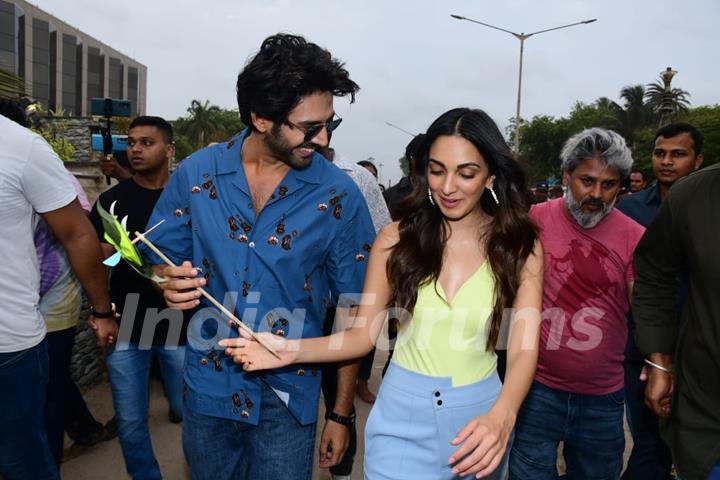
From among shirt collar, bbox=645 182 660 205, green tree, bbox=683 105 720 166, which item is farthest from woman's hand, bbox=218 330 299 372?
green tree, bbox=683 105 720 166

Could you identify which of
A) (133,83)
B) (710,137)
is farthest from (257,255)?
(133,83)

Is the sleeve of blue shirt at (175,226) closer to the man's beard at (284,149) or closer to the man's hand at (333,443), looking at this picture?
the man's beard at (284,149)

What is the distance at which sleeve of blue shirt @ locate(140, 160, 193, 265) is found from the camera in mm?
2381

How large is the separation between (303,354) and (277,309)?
0.64 ft

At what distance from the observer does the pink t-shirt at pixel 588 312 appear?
2.99 metres

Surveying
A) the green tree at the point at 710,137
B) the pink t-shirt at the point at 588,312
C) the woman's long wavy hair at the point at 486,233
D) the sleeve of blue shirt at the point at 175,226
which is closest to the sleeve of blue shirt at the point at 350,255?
the woman's long wavy hair at the point at 486,233

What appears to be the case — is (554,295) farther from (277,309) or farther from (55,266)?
(55,266)

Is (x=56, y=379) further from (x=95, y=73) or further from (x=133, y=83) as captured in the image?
(x=133, y=83)

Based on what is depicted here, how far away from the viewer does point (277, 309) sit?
2258 millimetres

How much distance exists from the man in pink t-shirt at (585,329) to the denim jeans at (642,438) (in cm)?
34

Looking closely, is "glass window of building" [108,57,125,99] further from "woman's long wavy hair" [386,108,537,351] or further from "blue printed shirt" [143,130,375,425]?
"woman's long wavy hair" [386,108,537,351]

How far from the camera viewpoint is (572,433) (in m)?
3.09

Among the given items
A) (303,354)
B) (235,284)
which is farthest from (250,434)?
(235,284)

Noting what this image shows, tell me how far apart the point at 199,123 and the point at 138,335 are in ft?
273
